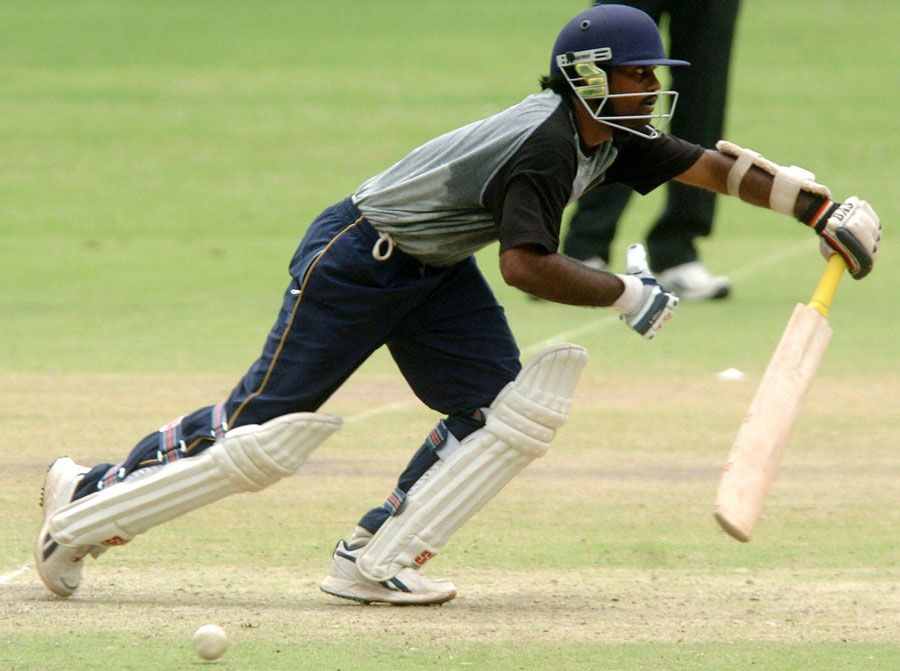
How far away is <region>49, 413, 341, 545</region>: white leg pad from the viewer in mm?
4750

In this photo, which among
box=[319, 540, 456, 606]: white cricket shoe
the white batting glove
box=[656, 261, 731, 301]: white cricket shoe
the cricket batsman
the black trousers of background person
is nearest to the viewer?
the white batting glove

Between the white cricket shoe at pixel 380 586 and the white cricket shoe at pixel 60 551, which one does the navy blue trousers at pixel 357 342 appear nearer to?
the white cricket shoe at pixel 60 551

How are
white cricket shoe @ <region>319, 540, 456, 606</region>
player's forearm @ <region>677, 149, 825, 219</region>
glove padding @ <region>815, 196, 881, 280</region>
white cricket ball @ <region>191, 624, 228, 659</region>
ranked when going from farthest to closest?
player's forearm @ <region>677, 149, 825, 219</region>
glove padding @ <region>815, 196, 881, 280</region>
white cricket shoe @ <region>319, 540, 456, 606</region>
white cricket ball @ <region>191, 624, 228, 659</region>

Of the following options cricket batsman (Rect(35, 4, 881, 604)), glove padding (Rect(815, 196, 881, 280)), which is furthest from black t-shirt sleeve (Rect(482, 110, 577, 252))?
glove padding (Rect(815, 196, 881, 280))

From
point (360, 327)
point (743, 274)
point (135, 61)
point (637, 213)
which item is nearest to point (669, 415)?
point (360, 327)

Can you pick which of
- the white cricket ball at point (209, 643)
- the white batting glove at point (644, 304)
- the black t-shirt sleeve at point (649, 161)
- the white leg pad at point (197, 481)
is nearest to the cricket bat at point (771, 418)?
the white batting glove at point (644, 304)

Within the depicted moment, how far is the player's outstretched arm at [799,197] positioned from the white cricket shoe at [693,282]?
5.51 metres

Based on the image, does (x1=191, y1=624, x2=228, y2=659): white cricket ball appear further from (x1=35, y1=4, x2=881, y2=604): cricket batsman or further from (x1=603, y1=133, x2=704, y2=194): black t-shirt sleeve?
(x1=603, y1=133, x2=704, y2=194): black t-shirt sleeve

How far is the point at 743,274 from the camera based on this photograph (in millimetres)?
12289

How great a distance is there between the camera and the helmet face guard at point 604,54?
4816 mm

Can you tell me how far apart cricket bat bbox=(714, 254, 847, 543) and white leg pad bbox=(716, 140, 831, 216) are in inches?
8.3

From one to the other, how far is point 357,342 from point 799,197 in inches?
52.2

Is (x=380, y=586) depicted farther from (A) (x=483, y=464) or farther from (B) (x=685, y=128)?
(B) (x=685, y=128)

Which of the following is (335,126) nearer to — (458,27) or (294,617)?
(458,27)
